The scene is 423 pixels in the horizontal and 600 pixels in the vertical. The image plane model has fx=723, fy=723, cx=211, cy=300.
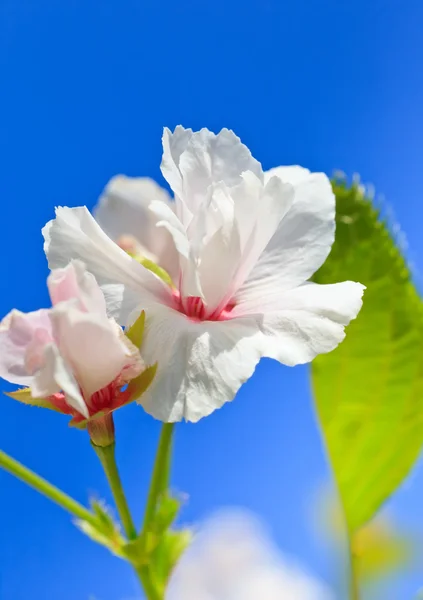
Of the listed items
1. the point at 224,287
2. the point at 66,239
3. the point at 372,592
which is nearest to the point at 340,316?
the point at 224,287

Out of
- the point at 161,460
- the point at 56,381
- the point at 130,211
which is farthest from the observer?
the point at 130,211

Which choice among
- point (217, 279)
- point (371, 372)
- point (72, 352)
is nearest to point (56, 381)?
point (72, 352)

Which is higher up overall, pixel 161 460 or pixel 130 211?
pixel 130 211

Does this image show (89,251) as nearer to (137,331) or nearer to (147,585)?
(137,331)

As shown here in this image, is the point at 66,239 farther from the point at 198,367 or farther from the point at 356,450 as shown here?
the point at 356,450

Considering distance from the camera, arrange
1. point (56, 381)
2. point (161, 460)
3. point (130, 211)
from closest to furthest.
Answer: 1. point (56, 381)
2. point (161, 460)
3. point (130, 211)

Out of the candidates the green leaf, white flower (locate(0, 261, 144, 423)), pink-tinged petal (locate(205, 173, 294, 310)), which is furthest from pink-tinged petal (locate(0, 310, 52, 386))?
the green leaf

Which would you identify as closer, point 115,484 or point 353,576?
point 115,484
